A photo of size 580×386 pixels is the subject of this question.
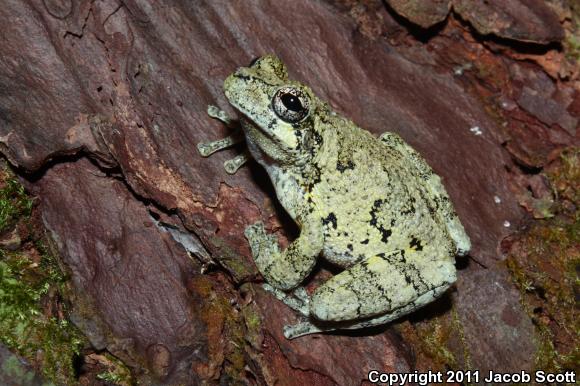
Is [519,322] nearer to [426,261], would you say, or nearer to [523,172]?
[426,261]

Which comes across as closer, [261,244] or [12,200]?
[12,200]

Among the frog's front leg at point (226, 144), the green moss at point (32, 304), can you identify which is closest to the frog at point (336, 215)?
the frog's front leg at point (226, 144)

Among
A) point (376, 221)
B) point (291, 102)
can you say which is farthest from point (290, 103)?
point (376, 221)

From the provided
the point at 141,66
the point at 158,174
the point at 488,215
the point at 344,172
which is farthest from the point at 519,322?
the point at 141,66

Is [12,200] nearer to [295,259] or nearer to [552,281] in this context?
[295,259]

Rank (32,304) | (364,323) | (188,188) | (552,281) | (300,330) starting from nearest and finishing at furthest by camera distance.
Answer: (32,304), (364,323), (300,330), (188,188), (552,281)

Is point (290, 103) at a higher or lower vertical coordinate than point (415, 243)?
higher
